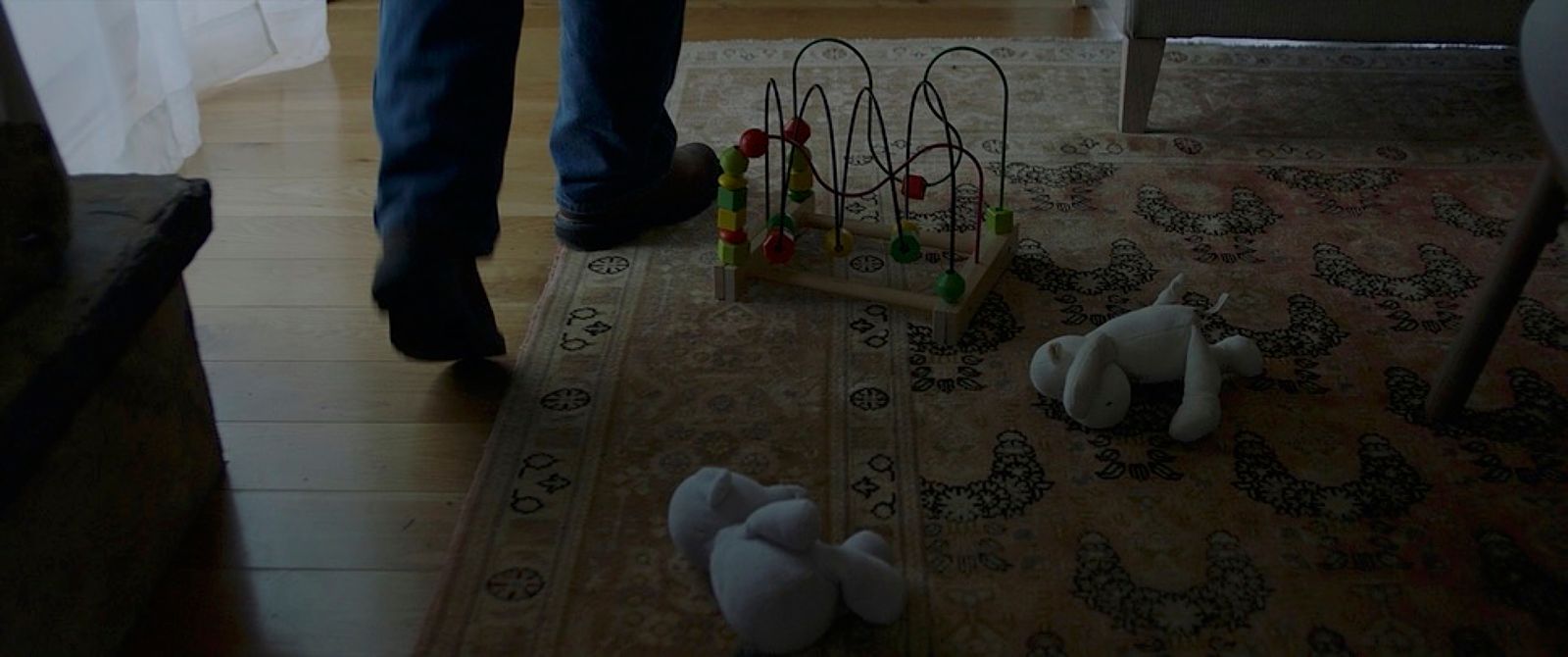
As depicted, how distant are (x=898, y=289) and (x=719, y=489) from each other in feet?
1.55

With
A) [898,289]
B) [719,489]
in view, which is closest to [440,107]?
[719,489]

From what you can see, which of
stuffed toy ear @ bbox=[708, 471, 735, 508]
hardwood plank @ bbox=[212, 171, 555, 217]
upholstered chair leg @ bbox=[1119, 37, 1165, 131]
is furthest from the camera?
upholstered chair leg @ bbox=[1119, 37, 1165, 131]

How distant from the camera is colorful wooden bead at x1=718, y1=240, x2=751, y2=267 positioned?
1332mm

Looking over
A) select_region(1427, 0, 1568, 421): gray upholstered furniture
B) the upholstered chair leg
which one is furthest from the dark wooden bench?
the upholstered chair leg

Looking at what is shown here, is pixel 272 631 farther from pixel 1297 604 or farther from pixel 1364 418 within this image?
pixel 1364 418

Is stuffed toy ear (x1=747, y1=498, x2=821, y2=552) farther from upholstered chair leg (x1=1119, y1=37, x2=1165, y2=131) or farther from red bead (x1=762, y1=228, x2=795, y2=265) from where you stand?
upholstered chair leg (x1=1119, y1=37, x2=1165, y2=131)

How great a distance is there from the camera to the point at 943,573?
1.00 m

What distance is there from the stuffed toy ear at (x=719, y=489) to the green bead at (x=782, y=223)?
442 millimetres

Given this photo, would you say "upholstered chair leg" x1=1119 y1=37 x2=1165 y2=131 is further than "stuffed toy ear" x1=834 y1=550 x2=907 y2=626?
Yes

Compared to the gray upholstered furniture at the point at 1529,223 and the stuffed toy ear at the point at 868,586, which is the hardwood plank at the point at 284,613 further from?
the gray upholstered furniture at the point at 1529,223

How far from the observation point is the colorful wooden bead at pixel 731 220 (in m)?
1.30

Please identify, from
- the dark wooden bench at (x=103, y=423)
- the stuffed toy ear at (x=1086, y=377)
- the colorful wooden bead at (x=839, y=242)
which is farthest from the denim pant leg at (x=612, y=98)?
the stuffed toy ear at (x=1086, y=377)

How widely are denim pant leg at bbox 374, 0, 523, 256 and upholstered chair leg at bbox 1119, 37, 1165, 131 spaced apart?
0.91 m

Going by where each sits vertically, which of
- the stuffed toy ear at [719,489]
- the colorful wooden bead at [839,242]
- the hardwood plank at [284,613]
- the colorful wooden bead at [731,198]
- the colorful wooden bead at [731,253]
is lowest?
the hardwood plank at [284,613]
